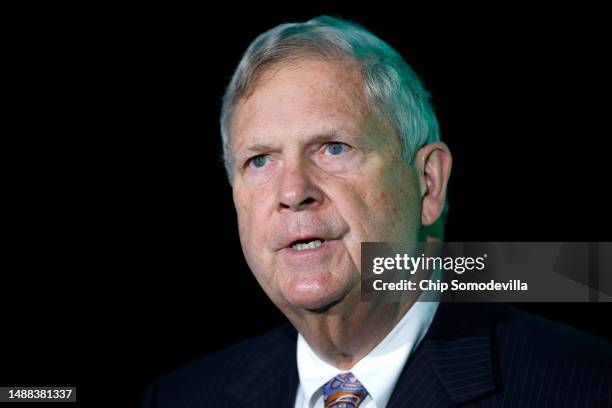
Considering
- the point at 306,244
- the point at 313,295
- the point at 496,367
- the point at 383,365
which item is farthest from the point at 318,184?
the point at 496,367

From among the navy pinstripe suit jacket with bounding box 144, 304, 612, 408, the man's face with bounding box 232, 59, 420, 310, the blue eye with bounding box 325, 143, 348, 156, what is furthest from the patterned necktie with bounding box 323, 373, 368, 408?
the blue eye with bounding box 325, 143, 348, 156

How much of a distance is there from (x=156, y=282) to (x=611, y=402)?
2.14m

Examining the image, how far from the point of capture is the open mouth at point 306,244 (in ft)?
7.68

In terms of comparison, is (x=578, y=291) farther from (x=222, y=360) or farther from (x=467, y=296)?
(x=222, y=360)

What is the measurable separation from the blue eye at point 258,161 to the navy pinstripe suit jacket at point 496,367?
788 mm

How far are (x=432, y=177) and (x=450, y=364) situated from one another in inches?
25.2

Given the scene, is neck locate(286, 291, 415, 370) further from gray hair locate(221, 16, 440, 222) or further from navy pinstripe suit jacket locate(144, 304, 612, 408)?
gray hair locate(221, 16, 440, 222)

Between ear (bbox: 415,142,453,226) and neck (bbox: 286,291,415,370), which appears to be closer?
neck (bbox: 286,291,415,370)

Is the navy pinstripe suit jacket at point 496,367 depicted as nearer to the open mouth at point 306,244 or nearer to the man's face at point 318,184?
the man's face at point 318,184

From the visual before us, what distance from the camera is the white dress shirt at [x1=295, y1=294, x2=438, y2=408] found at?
2441 millimetres

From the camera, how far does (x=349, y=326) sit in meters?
2.48

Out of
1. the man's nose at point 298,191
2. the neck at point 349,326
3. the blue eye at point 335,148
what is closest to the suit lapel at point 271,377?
the neck at point 349,326

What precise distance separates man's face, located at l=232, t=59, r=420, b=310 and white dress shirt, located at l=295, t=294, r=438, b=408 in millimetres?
252

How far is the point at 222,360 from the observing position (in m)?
3.09
